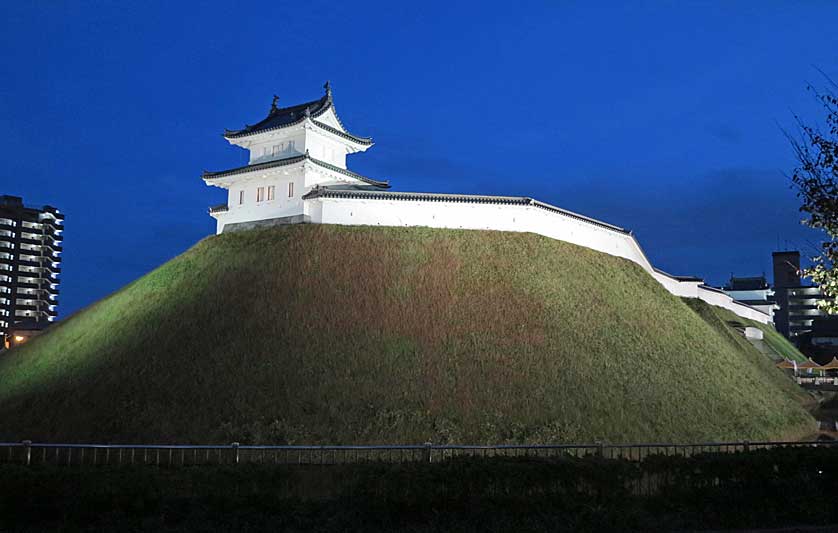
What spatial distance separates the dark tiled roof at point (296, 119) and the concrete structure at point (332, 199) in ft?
0.25

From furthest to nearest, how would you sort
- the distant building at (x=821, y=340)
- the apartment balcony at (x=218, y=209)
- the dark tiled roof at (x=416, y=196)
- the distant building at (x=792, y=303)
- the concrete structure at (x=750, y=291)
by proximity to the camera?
the distant building at (x=792, y=303) → the concrete structure at (x=750, y=291) → the distant building at (x=821, y=340) → the apartment balcony at (x=218, y=209) → the dark tiled roof at (x=416, y=196)

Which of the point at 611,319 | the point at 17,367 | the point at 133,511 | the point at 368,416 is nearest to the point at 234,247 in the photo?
the point at 17,367

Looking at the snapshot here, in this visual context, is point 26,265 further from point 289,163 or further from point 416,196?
point 416,196

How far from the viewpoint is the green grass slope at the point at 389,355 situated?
1134 inches

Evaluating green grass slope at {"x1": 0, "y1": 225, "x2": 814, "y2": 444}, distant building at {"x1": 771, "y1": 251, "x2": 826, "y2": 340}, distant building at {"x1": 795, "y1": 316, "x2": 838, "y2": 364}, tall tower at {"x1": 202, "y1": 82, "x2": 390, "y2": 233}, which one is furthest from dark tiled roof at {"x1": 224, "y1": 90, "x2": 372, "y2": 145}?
distant building at {"x1": 771, "y1": 251, "x2": 826, "y2": 340}

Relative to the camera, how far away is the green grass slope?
28797 millimetres

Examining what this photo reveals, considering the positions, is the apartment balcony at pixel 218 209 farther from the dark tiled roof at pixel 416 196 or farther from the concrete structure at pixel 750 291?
the concrete structure at pixel 750 291

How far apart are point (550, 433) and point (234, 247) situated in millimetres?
26609

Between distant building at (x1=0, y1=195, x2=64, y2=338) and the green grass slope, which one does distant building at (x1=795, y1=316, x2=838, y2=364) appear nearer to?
the green grass slope

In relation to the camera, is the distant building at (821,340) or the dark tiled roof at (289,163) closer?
the dark tiled roof at (289,163)

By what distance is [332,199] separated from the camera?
4469cm

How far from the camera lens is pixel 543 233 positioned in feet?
149

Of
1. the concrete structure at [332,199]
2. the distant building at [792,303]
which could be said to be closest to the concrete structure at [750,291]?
the distant building at [792,303]

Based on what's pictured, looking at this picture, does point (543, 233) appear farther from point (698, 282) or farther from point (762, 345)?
point (762, 345)
